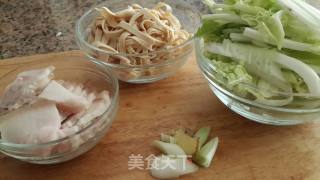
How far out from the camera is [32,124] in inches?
36.4

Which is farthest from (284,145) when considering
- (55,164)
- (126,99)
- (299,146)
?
(55,164)

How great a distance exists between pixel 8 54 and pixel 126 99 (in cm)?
57

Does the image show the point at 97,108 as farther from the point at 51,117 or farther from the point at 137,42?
the point at 137,42

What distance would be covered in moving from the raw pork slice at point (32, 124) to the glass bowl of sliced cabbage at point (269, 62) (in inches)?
15.0

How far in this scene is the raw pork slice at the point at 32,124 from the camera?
2.96ft

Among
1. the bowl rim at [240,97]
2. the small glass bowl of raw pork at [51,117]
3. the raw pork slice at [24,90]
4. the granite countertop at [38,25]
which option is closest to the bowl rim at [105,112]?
the small glass bowl of raw pork at [51,117]

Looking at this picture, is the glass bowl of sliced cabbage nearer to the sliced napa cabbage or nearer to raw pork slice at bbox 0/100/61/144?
the sliced napa cabbage

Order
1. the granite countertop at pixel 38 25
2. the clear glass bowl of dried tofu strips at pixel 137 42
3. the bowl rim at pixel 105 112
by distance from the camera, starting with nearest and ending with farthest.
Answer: the bowl rim at pixel 105 112 < the clear glass bowl of dried tofu strips at pixel 137 42 < the granite countertop at pixel 38 25

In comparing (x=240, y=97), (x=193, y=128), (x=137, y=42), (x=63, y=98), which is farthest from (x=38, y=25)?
(x=240, y=97)

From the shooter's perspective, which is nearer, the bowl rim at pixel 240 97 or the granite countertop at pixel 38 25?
the bowl rim at pixel 240 97

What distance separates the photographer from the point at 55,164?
97 centimetres

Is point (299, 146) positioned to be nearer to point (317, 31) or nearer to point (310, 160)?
point (310, 160)

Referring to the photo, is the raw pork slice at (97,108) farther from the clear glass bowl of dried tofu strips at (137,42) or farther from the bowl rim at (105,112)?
the clear glass bowl of dried tofu strips at (137,42)

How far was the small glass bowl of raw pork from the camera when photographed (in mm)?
901
